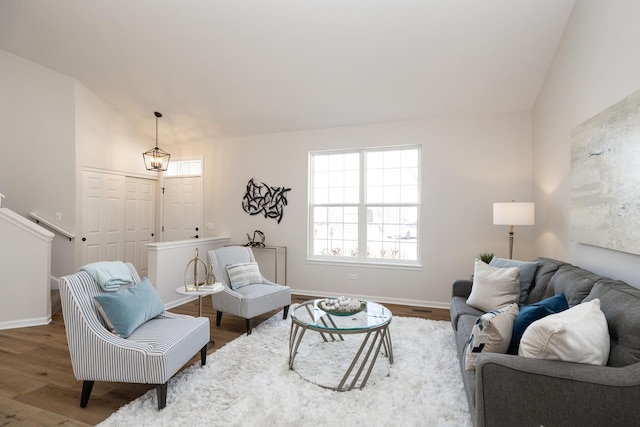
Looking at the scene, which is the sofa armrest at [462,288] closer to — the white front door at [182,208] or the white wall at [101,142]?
the white front door at [182,208]

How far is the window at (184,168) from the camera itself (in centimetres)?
580

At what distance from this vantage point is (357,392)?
87.8 inches

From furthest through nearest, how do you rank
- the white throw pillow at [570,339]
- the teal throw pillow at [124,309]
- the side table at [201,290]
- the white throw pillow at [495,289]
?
the side table at [201,290] → the white throw pillow at [495,289] → the teal throw pillow at [124,309] → the white throw pillow at [570,339]

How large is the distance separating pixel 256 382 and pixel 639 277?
2572mm

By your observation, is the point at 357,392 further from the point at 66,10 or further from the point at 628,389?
the point at 66,10

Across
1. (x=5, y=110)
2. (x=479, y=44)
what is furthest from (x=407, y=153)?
(x=5, y=110)

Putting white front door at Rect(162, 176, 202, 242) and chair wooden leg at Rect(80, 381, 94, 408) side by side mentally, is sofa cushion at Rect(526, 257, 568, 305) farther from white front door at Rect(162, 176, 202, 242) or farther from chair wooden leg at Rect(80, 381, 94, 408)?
white front door at Rect(162, 176, 202, 242)

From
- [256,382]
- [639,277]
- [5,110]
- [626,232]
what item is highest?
[5,110]

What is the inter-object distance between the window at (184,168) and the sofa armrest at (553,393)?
5426mm

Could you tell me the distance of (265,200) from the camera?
5266 mm

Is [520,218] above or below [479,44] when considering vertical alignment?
below

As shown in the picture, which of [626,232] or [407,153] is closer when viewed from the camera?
[626,232]

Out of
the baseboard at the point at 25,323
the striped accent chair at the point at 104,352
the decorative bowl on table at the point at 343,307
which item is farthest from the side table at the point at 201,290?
the baseboard at the point at 25,323

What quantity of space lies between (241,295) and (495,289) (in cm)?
240
